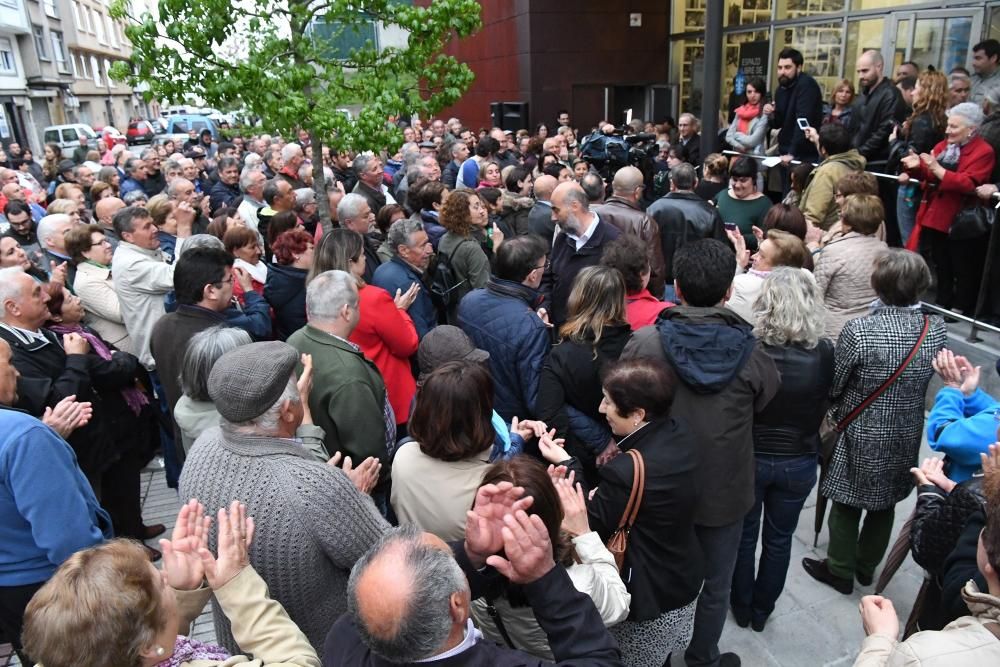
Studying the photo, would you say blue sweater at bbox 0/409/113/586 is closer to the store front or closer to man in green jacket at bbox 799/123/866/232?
man in green jacket at bbox 799/123/866/232

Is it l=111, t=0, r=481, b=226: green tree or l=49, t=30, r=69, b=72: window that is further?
l=49, t=30, r=69, b=72: window

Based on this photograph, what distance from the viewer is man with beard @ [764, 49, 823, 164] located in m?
7.54

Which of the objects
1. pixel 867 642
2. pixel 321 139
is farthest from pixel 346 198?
pixel 867 642

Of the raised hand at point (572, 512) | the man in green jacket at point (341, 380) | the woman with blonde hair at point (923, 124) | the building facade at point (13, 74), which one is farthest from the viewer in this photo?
the building facade at point (13, 74)

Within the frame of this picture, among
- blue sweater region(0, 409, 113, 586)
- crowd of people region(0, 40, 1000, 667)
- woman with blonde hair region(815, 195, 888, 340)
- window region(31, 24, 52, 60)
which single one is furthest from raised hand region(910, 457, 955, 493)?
window region(31, 24, 52, 60)

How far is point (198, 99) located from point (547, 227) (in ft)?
9.75

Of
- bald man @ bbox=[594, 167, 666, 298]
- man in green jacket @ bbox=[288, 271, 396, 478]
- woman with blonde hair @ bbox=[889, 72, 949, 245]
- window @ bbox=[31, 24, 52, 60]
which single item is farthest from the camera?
window @ bbox=[31, 24, 52, 60]

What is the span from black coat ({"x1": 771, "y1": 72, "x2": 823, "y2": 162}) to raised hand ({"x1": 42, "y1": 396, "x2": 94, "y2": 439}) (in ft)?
24.5

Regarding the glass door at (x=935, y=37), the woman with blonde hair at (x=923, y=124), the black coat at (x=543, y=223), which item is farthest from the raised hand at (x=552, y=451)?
the glass door at (x=935, y=37)

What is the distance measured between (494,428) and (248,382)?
940 mm

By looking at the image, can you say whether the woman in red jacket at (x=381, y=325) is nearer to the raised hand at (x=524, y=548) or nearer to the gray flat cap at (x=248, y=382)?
the gray flat cap at (x=248, y=382)

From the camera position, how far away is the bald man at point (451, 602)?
4.78 ft

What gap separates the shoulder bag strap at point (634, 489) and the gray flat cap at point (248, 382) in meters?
A: 1.21

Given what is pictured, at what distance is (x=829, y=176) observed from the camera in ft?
18.9
